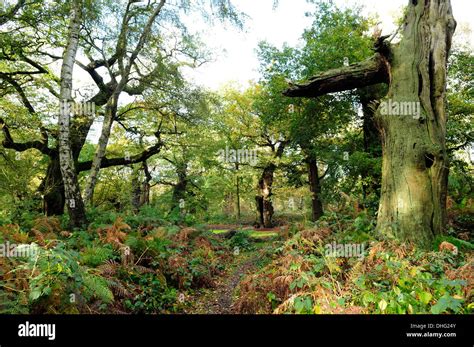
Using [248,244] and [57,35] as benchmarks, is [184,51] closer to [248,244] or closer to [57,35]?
[57,35]

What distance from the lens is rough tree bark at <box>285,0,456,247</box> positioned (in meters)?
4.75

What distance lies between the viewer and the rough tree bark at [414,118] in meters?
4.75

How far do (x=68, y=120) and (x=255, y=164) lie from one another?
11.3m

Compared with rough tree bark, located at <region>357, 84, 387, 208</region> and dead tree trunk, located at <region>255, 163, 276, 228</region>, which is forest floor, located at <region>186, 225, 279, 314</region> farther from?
dead tree trunk, located at <region>255, 163, 276, 228</region>

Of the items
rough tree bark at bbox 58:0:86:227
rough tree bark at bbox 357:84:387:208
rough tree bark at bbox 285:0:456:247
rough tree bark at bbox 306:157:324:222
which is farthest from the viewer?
rough tree bark at bbox 306:157:324:222

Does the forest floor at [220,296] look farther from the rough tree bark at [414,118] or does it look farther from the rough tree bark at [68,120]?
the rough tree bark at [68,120]

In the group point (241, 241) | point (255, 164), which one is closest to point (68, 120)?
point (241, 241)

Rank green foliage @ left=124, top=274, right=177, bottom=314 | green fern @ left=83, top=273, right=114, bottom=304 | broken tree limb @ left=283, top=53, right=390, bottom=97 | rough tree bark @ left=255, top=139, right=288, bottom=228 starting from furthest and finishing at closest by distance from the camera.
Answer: rough tree bark @ left=255, top=139, right=288, bottom=228, broken tree limb @ left=283, top=53, right=390, bottom=97, green foliage @ left=124, top=274, right=177, bottom=314, green fern @ left=83, top=273, right=114, bottom=304

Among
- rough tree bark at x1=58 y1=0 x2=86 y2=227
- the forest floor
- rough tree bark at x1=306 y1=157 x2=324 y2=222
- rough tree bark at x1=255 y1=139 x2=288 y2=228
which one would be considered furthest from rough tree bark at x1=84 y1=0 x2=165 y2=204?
rough tree bark at x1=255 y1=139 x2=288 y2=228

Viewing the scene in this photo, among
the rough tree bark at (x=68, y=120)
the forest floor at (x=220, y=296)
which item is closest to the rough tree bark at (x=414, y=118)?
the forest floor at (x=220, y=296)

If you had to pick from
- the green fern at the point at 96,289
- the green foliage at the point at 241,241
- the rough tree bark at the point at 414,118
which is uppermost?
the rough tree bark at the point at 414,118

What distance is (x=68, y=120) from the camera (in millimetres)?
6973

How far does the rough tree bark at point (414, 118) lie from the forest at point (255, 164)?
0.03 metres
